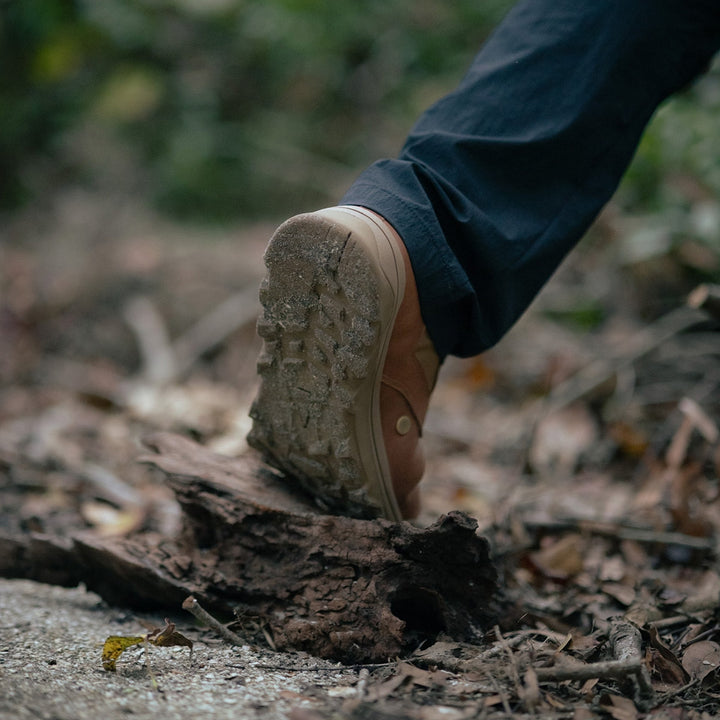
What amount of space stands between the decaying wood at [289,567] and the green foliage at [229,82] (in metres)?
2.94

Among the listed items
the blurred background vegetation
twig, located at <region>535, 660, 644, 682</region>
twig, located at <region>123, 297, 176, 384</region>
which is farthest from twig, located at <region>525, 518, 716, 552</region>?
the blurred background vegetation

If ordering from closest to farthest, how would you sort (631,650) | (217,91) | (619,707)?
(619,707)
(631,650)
(217,91)

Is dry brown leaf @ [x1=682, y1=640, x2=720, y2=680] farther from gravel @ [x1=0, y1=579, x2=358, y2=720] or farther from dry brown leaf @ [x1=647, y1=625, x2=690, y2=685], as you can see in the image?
gravel @ [x1=0, y1=579, x2=358, y2=720]

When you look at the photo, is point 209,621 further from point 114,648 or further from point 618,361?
point 618,361

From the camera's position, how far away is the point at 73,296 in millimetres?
3264

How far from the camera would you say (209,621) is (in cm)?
101

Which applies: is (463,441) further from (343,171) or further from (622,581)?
(343,171)

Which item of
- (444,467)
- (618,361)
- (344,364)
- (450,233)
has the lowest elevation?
(444,467)

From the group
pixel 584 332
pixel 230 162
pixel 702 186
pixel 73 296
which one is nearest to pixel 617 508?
pixel 584 332

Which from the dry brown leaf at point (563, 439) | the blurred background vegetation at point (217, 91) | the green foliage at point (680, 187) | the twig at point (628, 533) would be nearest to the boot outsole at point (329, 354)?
the twig at point (628, 533)

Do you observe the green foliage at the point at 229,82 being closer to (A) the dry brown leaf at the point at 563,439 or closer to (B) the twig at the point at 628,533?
(A) the dry brown leaf at the point at 563,439

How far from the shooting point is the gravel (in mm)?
782

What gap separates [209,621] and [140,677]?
0.14 metres

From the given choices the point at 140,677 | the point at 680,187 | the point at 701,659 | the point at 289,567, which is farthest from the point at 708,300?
the point at 680,187
